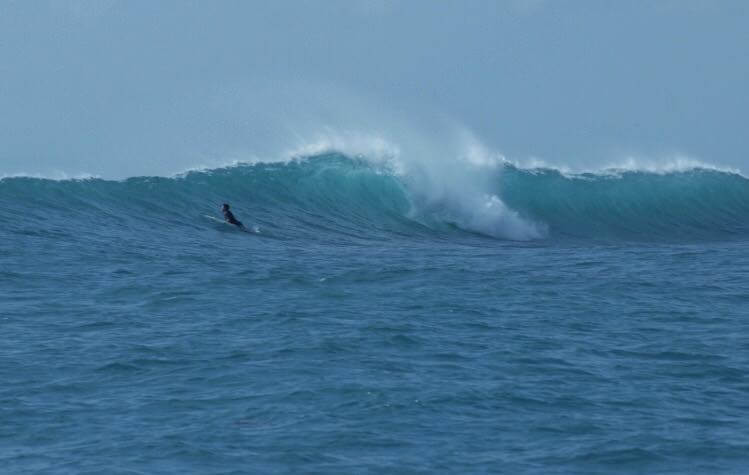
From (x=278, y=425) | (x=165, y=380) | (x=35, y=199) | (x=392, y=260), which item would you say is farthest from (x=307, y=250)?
(x=278, y=425)

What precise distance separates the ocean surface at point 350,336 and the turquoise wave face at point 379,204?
10 cm

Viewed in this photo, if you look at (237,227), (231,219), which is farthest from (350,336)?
(231,219)

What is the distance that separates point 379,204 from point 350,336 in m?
14.4

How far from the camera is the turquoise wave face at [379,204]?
2723cm

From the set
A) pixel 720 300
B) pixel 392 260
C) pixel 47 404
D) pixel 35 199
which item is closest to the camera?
pixel 47 404

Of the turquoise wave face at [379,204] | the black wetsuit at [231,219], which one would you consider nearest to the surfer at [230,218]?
the black wetsuit at [231,219]

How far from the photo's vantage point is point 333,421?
1334 centimetres

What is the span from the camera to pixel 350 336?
16.9 meters

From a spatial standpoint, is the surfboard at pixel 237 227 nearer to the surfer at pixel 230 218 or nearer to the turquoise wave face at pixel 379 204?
the surfer at pixel 230 218

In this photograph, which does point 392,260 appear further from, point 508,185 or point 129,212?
point 508,185

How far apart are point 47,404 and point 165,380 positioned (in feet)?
4.83

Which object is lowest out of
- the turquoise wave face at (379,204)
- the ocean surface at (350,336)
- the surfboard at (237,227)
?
the ocean surface at (350,336)

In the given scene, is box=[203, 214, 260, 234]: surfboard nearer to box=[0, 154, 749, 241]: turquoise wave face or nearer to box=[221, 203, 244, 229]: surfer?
box=[221, 203, 244, 229]: surfer

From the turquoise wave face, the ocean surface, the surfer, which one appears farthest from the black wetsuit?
the turquoise wave face
